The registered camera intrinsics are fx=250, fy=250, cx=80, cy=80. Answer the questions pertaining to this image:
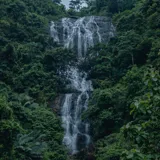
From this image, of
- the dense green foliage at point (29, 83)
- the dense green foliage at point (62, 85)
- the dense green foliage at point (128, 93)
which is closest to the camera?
the dense green foliage at point (128, 93)

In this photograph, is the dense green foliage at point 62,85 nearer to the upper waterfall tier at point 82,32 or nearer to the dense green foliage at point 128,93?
the dense green foliage at point 128,93

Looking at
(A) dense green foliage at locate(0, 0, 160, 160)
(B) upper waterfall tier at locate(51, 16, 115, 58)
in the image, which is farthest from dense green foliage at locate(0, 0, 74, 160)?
(B) upper waterfall tier at locate(51, 16, 115, 58)

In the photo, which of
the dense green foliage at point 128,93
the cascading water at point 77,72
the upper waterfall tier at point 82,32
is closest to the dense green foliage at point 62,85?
the dense green foliage at point 128,93

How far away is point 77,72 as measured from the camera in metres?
23.5

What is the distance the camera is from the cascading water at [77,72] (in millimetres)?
16769

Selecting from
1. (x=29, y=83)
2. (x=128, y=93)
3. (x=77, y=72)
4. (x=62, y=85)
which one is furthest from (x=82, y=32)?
(x=128, y=93)

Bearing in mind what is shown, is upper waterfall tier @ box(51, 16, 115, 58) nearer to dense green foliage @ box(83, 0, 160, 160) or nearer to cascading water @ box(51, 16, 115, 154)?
cascading water @ box(51, 16, 115, 154)

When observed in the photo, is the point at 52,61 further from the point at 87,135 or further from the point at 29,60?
the point at 87,135

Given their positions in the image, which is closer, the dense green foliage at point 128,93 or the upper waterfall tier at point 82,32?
the dense green foliage at point 128,93

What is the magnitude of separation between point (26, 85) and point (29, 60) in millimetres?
4065

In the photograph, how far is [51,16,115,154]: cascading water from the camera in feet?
55.0

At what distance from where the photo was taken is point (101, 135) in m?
15.2

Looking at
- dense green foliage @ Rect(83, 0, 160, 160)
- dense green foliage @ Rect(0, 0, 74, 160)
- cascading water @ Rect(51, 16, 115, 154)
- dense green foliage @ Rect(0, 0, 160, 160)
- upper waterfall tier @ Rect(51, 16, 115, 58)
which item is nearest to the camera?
dense green foliage @ Rect(83, 0, 160, 160)

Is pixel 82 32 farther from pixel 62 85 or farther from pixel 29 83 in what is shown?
pixel 29 83
